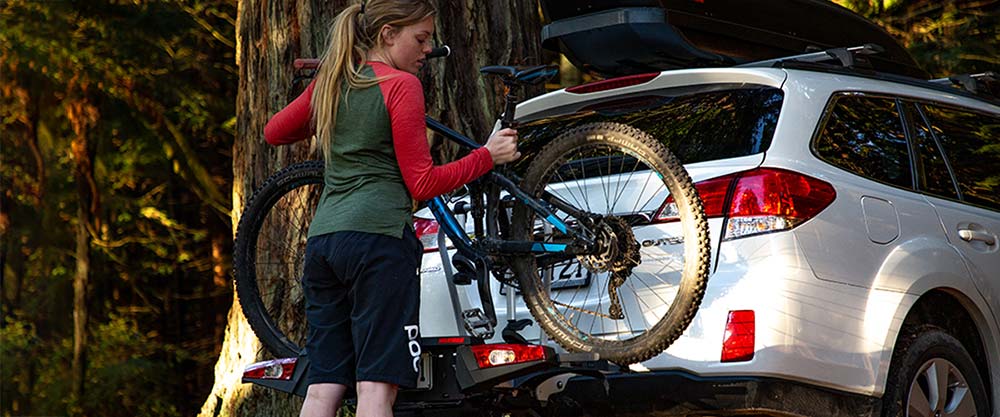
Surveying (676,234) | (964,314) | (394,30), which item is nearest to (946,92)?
(964,314)

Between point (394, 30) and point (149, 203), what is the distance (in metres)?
14.2

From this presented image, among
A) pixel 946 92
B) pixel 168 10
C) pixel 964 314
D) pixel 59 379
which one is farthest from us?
pixel 59 379

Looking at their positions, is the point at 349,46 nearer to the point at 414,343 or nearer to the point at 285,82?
the point at 414,343

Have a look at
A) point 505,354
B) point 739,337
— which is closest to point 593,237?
point 505,354

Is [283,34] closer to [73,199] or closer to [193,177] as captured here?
[193,177]

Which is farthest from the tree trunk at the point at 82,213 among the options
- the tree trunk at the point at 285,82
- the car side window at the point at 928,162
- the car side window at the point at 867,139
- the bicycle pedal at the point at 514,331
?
the car side window at the point at 867,139

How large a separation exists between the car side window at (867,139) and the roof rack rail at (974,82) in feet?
3.62

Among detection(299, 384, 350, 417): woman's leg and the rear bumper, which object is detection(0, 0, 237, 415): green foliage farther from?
the rear bumper

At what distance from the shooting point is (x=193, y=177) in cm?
1758

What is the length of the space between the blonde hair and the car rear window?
3.35ft

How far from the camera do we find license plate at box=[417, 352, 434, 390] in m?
4.88

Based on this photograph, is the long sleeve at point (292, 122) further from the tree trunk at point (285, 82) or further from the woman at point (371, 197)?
the tree trunk at point (285, 82)

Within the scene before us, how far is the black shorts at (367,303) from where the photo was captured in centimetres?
452

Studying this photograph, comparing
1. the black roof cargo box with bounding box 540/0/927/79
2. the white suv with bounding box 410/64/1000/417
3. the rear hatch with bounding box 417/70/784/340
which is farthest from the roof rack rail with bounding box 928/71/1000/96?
the rear hatch with bounding box 417/70/784/340
